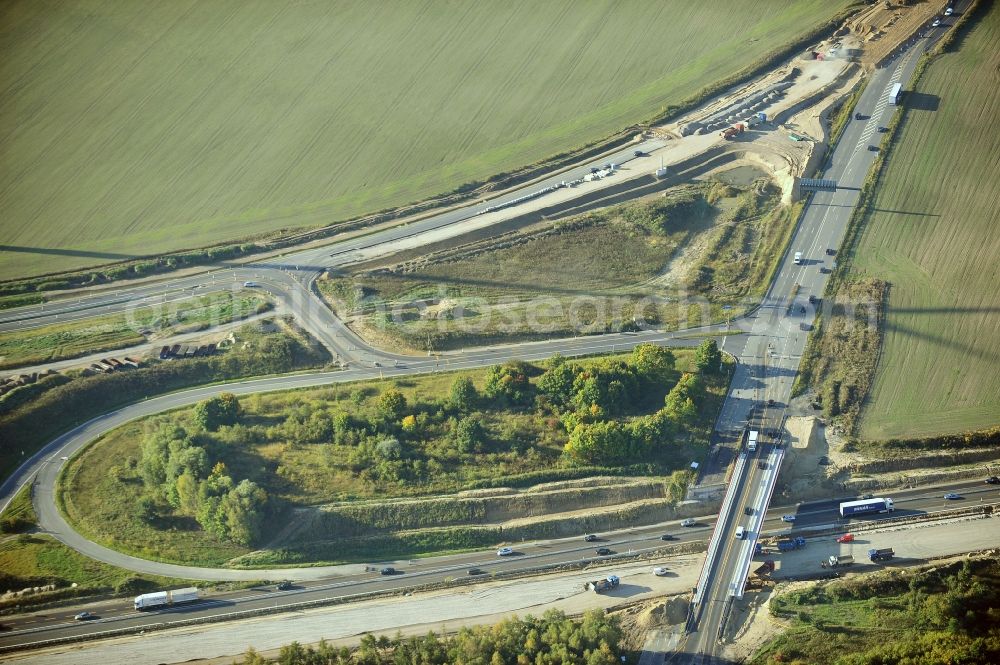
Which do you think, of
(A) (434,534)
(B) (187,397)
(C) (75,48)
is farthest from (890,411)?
(C) (75,48)

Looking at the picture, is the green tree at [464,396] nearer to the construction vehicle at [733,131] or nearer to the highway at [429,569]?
the highway at [429,569]

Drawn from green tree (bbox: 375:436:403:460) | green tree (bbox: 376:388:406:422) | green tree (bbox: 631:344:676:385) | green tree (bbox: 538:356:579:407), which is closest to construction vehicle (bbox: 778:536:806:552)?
green tree (bbox: 631:344:676:385)

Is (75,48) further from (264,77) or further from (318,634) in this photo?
(318,634)

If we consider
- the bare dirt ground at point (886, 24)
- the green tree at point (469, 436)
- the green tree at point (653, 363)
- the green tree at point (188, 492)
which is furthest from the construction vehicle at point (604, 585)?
the bare dirt ground at point (886, 24)

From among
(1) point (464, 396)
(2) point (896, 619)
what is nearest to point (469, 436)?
(1) point (464, 396)

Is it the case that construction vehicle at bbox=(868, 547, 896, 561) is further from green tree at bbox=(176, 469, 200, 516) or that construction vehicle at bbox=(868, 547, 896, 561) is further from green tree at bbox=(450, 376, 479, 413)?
green tree at bbox=(176, 469, 200, 516)
